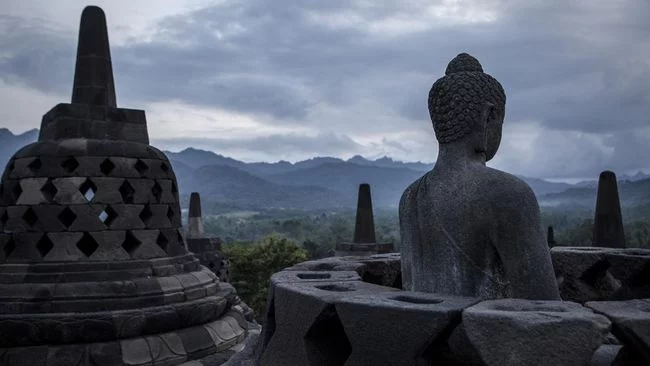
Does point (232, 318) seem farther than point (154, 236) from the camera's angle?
Yes

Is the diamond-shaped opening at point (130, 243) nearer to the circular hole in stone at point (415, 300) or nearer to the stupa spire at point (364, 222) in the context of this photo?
the circular hole in stone at point (415, 300)

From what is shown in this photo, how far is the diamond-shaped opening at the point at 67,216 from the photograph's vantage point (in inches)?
227

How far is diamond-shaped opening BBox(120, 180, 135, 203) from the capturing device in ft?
19.8

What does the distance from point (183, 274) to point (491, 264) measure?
4.09m

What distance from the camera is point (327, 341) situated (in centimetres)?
276

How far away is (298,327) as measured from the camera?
9.09 ft

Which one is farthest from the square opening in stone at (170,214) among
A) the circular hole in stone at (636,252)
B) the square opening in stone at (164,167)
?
the circular hole in stone at (636,252)

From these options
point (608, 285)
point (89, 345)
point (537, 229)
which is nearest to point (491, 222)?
point (537, 229)

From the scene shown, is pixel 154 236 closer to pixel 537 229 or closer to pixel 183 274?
pixel 183 274

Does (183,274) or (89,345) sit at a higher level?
(183,274)

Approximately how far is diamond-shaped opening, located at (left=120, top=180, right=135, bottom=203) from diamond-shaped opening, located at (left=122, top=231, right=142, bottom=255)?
0.36 meters

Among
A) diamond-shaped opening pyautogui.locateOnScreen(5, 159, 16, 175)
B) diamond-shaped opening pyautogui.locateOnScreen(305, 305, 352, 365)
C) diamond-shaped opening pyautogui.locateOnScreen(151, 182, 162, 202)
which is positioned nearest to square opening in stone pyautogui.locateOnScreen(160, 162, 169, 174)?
diamond-shaped opening pyautogui.locateOnScreen(151, 182, 162, 202)

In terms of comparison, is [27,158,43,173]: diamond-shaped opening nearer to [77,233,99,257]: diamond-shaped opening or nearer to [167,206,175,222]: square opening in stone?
[77,233,99,257]: diamond-shaped opening

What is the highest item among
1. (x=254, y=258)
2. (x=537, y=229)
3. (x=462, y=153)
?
(x=462, y=153)
